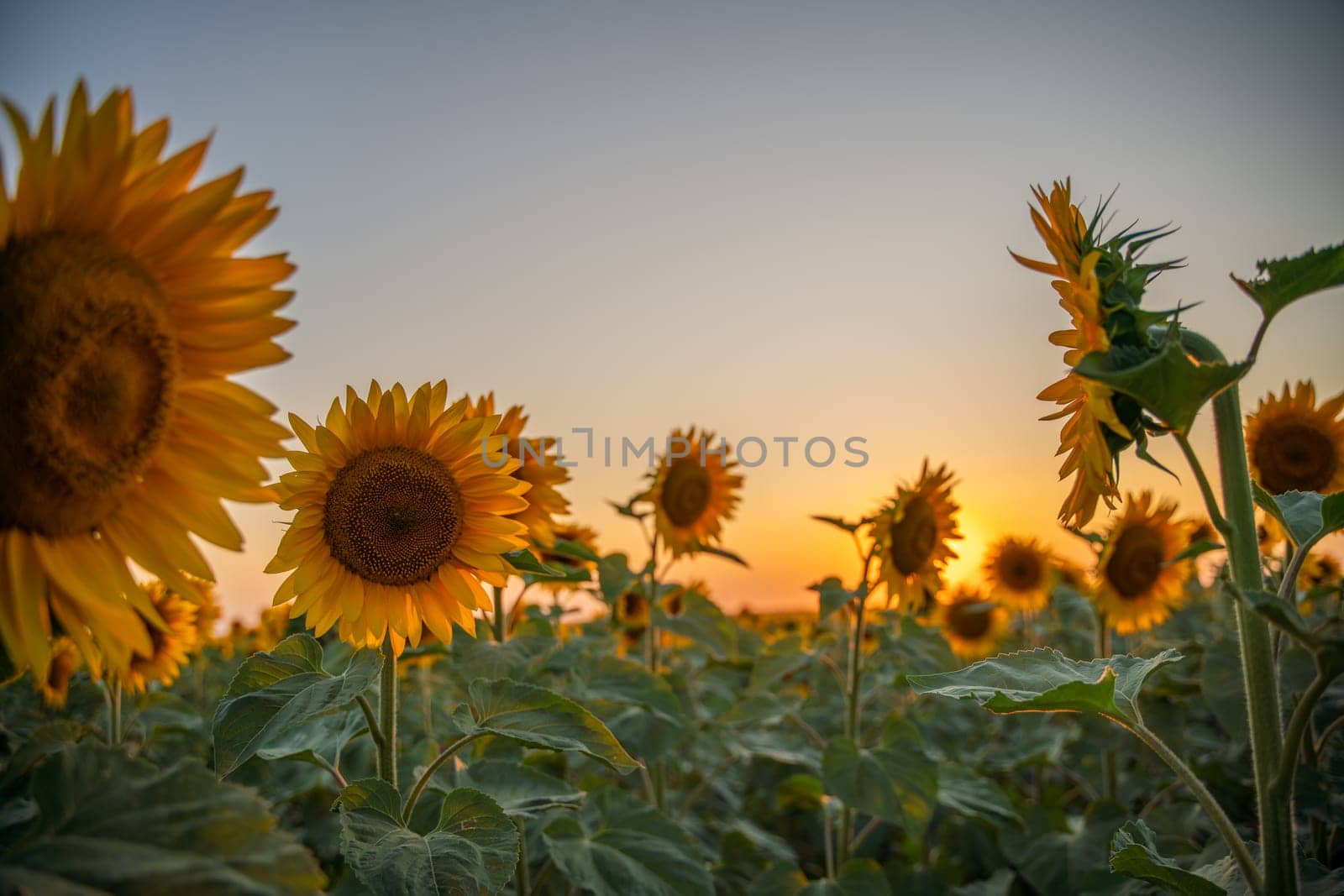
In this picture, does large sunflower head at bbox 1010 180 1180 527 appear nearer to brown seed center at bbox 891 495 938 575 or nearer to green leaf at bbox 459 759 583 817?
green leaf at bbox 459 759 583 817

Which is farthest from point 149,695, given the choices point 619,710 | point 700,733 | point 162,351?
point 162,351

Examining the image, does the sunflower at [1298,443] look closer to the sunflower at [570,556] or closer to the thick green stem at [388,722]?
the sunflower at [570,556]

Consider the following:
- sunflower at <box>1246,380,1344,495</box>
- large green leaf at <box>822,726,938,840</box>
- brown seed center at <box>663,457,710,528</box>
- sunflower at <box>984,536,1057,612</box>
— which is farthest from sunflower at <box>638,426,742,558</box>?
sunflower at <box>984,536,1057,612</box>

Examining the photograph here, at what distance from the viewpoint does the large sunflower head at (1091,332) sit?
156cm

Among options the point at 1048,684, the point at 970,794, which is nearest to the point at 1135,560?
the point at 970,794

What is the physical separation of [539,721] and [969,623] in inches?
238

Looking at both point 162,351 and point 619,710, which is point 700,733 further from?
point 162,351

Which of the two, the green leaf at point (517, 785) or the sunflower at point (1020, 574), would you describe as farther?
the sunflower at point (1020, 574)

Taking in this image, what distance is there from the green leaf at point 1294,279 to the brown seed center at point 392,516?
73.2 inches

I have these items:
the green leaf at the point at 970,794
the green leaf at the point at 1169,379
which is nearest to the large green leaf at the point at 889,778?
the green leaf at the point at 970,794

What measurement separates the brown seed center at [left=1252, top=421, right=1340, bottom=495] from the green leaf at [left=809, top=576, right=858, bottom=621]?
5.73ft

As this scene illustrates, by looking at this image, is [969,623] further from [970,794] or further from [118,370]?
[118,370]

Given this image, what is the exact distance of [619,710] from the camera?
11.6 ft

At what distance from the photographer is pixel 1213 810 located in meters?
1.62
